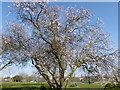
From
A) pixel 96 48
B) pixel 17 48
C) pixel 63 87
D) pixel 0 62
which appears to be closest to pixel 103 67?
pixel 96 48

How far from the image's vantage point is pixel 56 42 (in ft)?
20.8

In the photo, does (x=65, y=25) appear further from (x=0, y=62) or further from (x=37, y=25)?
(x=0, y=62)

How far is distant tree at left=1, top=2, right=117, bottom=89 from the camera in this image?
6.36 m

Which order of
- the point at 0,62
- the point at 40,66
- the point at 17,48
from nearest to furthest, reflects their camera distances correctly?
1. the point at 40,66
2. the point at 17,48
3. the point at 0,62

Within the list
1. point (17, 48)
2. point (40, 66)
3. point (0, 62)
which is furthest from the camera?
point (0, 62)

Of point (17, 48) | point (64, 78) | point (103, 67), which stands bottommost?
point (64, 78)

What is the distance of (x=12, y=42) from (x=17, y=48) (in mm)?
466

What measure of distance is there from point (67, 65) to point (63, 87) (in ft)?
3.47

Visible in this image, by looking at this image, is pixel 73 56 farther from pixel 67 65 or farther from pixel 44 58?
pixel 44 58

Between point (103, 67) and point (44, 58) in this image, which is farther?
point (103, 67)

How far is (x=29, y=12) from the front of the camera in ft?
20.9

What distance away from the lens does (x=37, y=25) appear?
6.54 meters

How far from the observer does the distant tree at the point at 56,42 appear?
636cm

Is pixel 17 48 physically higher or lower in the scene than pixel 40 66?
higher
